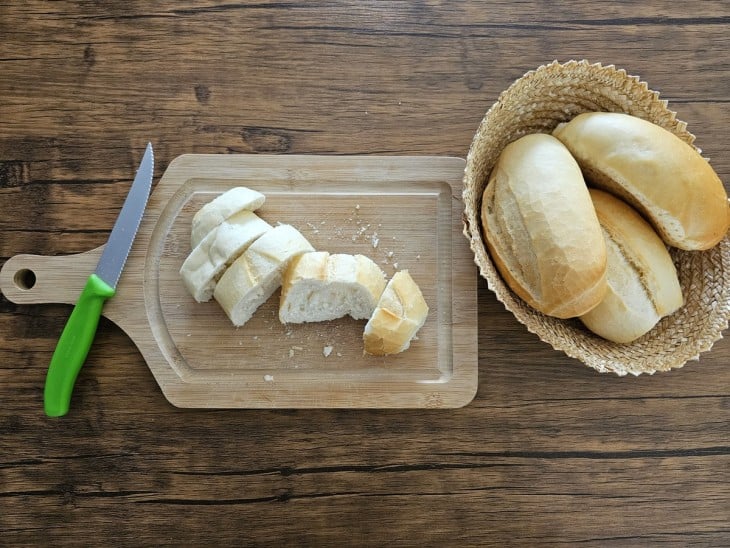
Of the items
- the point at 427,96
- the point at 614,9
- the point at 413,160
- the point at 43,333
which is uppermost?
the point at 614,9

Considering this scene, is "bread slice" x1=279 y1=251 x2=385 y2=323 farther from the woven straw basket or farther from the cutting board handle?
the cutting board handle

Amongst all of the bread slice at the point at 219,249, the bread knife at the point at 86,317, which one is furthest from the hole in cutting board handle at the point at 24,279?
the bread slice at the point at 219,249

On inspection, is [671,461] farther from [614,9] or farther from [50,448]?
[50,448]

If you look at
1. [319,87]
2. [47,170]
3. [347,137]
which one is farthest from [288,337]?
[47,170]

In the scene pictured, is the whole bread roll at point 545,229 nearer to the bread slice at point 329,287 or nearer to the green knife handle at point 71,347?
the bread slice at point 329,287

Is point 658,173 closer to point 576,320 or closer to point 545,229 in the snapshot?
point 545,229
